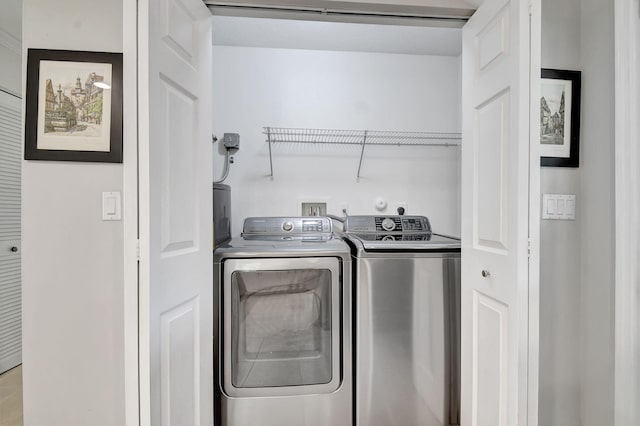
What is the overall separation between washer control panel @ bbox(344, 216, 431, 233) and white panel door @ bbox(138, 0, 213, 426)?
1.10 metres

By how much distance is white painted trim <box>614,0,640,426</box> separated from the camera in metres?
1.05

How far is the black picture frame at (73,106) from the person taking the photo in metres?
1.13

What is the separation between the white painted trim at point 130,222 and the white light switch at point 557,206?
61.9 inches

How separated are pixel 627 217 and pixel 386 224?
1251mm

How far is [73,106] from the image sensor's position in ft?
3.77

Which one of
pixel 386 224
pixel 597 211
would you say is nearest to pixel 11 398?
pixel 386 224

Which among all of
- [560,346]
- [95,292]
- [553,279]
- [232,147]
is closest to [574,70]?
[553,279]

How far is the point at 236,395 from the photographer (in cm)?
145

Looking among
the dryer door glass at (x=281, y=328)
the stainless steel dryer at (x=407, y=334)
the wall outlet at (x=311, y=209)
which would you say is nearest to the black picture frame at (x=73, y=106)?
the dryer door glass at (x=281, y=328)

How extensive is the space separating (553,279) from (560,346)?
0.29 m

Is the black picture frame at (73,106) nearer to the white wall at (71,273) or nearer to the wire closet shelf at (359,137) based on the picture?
the white wall at (71,273)

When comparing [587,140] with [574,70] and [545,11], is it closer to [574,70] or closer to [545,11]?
[574,70]

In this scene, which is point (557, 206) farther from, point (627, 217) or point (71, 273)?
point (71, 273)

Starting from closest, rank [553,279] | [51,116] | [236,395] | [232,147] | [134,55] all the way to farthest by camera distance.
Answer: [134,55] → [51,116] → [553,279] → [236,395] → [232,147]
